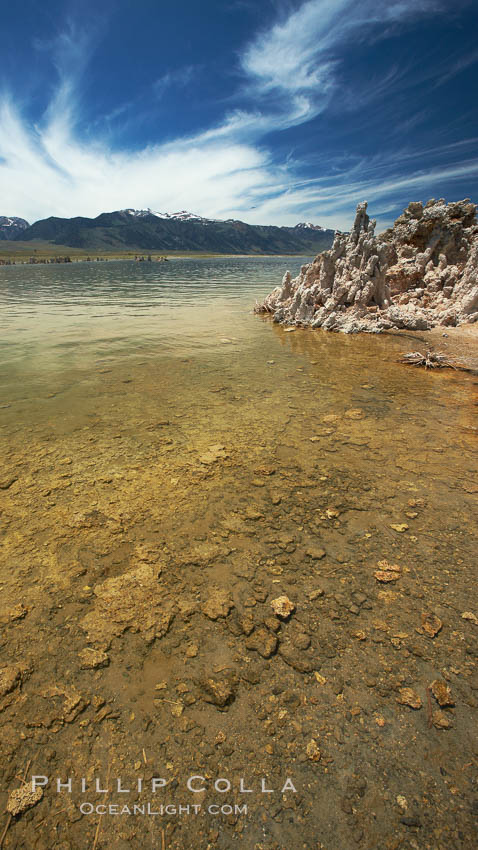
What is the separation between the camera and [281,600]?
389cm

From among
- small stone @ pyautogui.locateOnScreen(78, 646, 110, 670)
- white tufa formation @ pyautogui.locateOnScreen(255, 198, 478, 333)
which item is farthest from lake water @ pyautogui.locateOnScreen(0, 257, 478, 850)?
white tufa formation @ pyautogui.locateOnScreen(255, 198, 478, 333)

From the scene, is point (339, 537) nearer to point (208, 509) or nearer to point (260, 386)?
point (208, 509)

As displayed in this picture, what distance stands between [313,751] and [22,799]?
217 cm

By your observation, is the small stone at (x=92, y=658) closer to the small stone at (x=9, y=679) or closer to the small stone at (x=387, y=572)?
the small stone at (x=9, y=679)

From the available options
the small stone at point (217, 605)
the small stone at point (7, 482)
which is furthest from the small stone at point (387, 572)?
the small stone at point (7, 482)

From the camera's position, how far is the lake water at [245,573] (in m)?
2.72

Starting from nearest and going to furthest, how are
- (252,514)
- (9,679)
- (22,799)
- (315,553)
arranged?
(22,799) < (9,679) < (315,553) < (252,514)

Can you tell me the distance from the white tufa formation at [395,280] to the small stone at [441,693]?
18253 mm

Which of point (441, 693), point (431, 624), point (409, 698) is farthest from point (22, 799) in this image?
point (431, 624)

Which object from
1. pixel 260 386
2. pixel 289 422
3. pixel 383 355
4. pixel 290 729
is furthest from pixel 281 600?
pixel 383 355

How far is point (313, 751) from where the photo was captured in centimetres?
269

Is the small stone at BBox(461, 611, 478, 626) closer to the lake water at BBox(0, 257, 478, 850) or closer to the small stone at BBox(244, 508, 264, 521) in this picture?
the lake water at BBox(0, 257, 478, 850)

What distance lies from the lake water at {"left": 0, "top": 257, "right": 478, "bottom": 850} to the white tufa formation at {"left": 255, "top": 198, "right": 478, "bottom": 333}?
11932 millimetres

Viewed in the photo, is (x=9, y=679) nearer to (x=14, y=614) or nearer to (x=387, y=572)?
(x=14, y=614)
